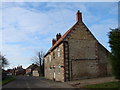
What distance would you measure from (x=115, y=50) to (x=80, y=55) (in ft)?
47.5

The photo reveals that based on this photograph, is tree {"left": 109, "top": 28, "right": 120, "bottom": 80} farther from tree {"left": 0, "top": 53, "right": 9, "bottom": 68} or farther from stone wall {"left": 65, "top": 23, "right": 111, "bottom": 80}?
tree {"left": 0, "top": 53, "right": 9, "bottom": 68}

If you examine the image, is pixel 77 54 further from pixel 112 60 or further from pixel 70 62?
pixel 112 60

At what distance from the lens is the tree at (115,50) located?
1383 cm

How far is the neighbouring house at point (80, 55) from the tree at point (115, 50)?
13.3 metres

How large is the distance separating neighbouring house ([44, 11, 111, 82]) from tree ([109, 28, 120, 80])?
1326 cm

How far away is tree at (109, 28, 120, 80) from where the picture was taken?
45.4 feet

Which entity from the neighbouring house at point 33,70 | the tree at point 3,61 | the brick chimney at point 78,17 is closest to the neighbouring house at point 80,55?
the brick chimney at point 78,17

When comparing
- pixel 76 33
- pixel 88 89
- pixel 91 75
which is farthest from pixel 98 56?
pixel 88 89

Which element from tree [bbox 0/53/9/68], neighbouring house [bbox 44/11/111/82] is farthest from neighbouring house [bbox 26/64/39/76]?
neighbouring house [bbox 44/11/111/82]

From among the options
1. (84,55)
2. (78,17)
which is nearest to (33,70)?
(84,55)

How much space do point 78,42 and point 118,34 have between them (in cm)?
1480

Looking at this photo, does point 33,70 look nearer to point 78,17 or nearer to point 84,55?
point 84,55

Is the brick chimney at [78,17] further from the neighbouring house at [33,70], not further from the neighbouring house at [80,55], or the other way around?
the neighbouring house at [33,70]

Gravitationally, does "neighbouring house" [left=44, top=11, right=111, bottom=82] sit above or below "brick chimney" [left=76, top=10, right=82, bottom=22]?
below
